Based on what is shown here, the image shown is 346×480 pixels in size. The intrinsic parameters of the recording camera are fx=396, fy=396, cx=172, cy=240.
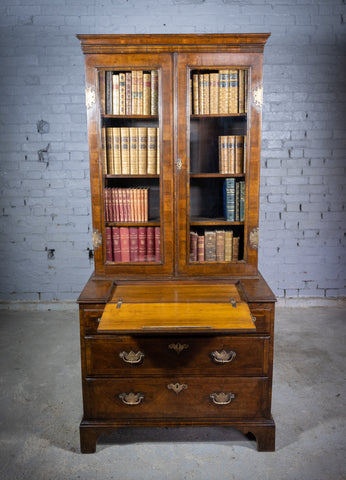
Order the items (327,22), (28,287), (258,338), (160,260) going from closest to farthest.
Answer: (258,338) → (160,260) → (327,22) → (28,287)

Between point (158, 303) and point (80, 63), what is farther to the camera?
point (80, 63)

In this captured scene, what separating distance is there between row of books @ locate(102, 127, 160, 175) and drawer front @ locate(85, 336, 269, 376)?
3.08 ft

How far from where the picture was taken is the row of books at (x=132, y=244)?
2.32m

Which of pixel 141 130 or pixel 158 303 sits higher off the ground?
pixel 141 130

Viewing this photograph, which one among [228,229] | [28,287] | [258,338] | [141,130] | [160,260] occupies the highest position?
[141,130]

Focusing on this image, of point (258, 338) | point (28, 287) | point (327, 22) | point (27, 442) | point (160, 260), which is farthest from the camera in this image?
point (28, 287)

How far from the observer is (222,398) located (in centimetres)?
203

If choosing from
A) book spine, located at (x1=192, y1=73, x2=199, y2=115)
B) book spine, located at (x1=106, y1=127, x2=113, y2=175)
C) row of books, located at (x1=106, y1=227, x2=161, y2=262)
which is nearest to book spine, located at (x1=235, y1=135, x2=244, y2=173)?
book spine, located at (x1=192, y1=73, x2=199, y2=115)

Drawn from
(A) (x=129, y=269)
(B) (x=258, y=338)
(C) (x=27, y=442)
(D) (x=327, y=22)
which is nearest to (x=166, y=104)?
(A) (x=129, y=269)

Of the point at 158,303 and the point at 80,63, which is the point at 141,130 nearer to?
the point at 158,303

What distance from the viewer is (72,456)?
6.65 feet

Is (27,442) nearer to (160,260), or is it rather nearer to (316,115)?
(160,260)

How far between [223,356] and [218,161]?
1.08m

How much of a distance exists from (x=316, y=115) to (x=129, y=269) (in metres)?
2.50
